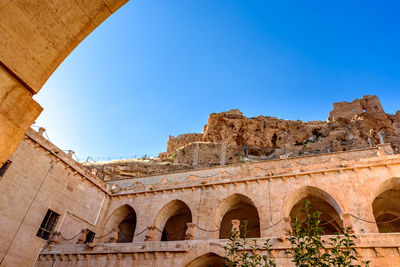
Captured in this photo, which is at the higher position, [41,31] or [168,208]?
[168,208]

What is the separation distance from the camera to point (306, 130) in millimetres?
46094

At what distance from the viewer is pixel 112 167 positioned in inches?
1567

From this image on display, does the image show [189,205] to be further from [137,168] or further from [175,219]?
[137,168]

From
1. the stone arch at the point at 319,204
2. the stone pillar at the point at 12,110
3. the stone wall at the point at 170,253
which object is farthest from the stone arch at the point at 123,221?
the stone pillar at the point at 12,110

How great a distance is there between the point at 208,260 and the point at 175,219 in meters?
8.01

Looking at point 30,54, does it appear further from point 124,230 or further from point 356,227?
point 124,230

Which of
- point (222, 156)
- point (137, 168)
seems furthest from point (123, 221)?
point (222, 156)

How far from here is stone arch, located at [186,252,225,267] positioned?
526 inches

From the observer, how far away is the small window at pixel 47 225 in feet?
51.9

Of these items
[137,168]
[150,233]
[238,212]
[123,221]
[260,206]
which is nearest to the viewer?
[260,206]

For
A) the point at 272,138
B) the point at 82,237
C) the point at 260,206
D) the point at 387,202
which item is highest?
the point at 272,138

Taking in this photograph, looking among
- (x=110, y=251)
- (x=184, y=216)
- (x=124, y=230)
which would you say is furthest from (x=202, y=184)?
(x=124, y=230)

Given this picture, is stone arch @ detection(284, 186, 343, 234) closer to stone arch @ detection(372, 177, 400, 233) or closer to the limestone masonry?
the limestone masonry

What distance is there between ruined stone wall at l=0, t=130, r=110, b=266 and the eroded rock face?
2831cm
